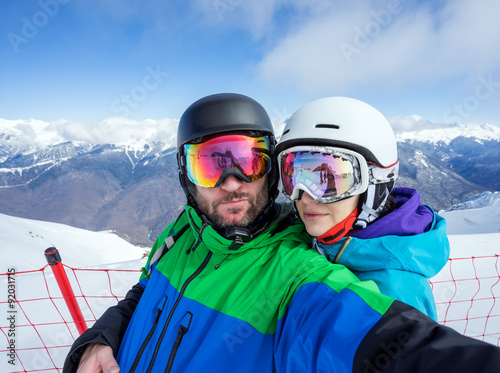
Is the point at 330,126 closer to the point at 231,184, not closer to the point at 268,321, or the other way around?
the point at 231,184

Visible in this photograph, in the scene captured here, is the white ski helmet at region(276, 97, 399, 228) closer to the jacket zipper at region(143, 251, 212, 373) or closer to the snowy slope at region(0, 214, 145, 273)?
the jacket zipper at region(143, 251, 212, 373)

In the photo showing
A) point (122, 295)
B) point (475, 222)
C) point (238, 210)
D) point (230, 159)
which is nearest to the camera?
point (238, 210)

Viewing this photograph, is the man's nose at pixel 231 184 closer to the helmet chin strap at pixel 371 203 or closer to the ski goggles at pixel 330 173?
the ski goggles at pixel 330 173

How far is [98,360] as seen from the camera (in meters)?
1.85

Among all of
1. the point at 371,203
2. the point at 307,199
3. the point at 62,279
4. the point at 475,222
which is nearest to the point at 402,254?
the point at 371,203

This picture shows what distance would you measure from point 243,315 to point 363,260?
70 cm

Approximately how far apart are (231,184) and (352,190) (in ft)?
2.94

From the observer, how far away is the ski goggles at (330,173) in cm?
179

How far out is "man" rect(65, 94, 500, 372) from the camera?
2.93ft

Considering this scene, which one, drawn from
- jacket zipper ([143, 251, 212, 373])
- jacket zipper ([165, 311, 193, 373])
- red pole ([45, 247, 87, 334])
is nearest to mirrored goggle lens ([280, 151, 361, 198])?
jacket zipper ([143, 251, 212, 373])

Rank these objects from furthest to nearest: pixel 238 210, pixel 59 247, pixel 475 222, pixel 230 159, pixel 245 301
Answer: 1. pixel 475 222
2. pixel 59 247
3. pixel 230 159
4. pixel 238 210
5. pixel 245 301

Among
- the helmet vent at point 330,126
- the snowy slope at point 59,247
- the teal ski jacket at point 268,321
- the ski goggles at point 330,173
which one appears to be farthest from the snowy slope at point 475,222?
the snowy slope at point 59,247

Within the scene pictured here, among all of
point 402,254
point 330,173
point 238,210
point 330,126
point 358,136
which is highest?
point 330,126

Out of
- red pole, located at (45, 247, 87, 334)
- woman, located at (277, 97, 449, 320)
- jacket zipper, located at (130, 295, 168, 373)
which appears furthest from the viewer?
red pole, located at (45, 247, 87, 334)
